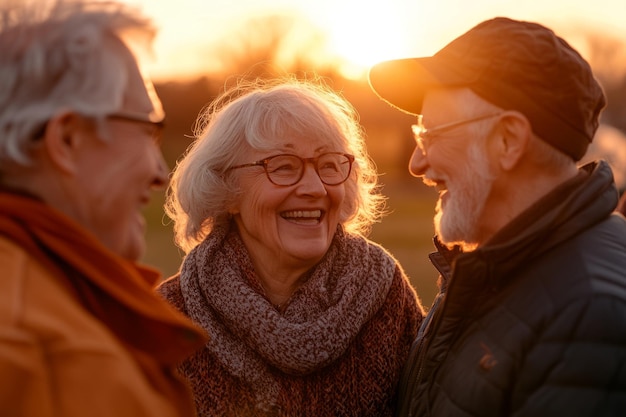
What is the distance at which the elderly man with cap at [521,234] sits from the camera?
2.13 meters

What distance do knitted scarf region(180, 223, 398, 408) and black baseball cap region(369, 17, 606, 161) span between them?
3.44 ft

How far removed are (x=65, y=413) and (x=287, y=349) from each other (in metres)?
1.62

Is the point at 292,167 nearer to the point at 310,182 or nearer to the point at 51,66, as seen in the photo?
the point at 310,182

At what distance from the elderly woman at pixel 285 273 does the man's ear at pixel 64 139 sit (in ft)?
5.07

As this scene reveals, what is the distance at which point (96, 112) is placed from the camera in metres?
1.74

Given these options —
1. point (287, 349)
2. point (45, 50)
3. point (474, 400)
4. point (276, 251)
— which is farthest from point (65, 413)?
point (276, 251)

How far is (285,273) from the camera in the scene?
340cm

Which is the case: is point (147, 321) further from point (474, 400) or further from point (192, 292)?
point (192, 292)

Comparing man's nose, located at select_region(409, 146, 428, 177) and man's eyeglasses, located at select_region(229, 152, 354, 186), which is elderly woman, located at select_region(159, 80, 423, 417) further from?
man's nose, located at select_region(409, 146, 428, 177)

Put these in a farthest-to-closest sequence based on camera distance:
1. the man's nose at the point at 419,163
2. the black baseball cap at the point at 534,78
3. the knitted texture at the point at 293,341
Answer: the knitted texture at the point at 293,341, the man's nose at the point at 419,163, the black baseball cap at the point at 534,78

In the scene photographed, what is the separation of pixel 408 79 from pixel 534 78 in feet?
1.60

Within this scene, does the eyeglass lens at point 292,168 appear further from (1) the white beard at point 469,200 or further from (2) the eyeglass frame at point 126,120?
(2) the eyeglass frame at point 126,120

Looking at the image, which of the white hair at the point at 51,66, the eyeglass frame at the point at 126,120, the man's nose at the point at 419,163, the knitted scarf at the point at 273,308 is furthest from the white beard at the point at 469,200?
the white hair at the point at 51,66

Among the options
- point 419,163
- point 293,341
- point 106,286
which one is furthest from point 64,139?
point 293,341
